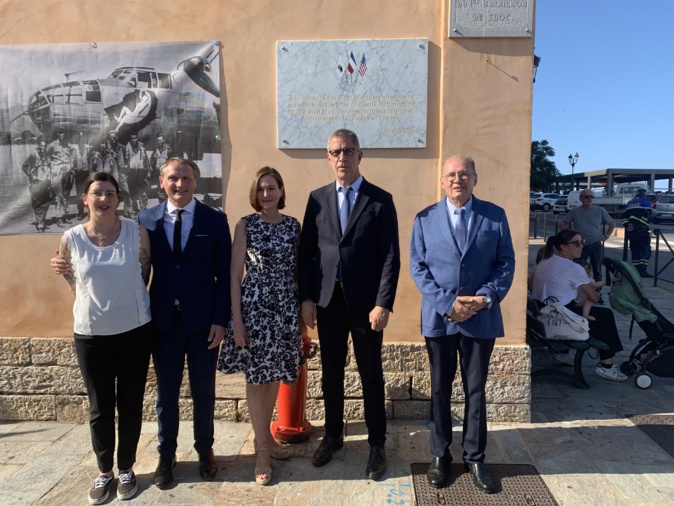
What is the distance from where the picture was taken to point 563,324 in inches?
169

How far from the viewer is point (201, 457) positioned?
309 centimetres

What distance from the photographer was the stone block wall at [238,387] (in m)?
3.77

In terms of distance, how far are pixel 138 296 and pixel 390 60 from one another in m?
2.43

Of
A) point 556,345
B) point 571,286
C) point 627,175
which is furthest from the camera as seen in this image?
point 627,175

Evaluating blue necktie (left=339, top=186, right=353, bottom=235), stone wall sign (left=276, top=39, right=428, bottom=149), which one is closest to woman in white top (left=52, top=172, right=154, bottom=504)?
blue necktie (left=339, top=186, right=353, bottom=235)

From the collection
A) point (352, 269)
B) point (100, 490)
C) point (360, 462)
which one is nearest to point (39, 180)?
point (100, 490)

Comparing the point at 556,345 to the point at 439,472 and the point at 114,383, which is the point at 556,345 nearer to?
the point at 439,472

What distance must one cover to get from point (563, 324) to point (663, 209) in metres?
31.1

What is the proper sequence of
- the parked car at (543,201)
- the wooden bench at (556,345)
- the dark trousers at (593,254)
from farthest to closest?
the parked car at (543,201) < the dark trousers at (593,254) < the wooden bench at (556,345)

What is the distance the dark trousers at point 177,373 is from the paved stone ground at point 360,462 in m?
0.38

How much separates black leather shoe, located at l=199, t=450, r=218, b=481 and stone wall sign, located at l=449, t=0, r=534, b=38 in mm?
3399

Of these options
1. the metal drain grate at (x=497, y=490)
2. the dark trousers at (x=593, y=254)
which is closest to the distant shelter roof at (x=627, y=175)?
the dark trousers at (x=593, y=254)

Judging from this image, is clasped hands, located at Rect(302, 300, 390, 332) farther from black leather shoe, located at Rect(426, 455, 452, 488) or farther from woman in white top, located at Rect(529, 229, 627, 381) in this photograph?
woman in white top, located at Rect(529, 229, 627, 381)

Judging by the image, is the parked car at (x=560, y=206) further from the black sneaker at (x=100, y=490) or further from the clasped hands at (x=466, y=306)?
the black sneaker at (x=100, y=490)
